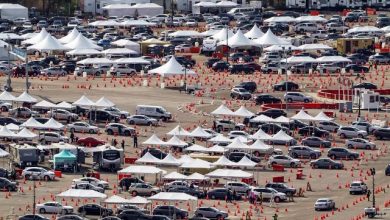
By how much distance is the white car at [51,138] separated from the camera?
310 feet

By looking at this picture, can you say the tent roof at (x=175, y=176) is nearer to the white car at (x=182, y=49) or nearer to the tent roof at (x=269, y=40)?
the tent roof at (x=269, y=40)

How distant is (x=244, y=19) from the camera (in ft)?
526

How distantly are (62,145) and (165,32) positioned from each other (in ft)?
198

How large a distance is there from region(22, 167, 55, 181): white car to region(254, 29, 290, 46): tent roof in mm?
50886

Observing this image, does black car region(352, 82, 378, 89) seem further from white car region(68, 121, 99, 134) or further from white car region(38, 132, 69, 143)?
white car region(38, 132, 69, 143)

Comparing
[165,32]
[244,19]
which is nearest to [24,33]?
[165,32]

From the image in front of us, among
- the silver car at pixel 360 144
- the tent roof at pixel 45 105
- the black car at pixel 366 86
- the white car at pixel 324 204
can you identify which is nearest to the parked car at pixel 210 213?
the white car at pixel 324 204

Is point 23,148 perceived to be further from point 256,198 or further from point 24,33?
point 24,33

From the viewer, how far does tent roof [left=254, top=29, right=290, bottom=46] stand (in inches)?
5340

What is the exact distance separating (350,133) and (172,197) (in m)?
22.1

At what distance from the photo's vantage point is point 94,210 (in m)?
77.5

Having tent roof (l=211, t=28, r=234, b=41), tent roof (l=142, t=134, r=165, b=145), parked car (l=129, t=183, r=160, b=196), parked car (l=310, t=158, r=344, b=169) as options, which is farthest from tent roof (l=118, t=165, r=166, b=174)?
tent roof (l=211, t=28, r=234, b=41)

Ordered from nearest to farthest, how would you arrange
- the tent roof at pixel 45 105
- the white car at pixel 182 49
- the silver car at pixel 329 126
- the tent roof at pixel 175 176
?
the tent roof at pixel 175 176, the silver car at pixel 329 126, the tent roof at pixel 45 105, the white car at pixel 182 49

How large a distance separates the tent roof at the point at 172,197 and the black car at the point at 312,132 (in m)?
20.8
